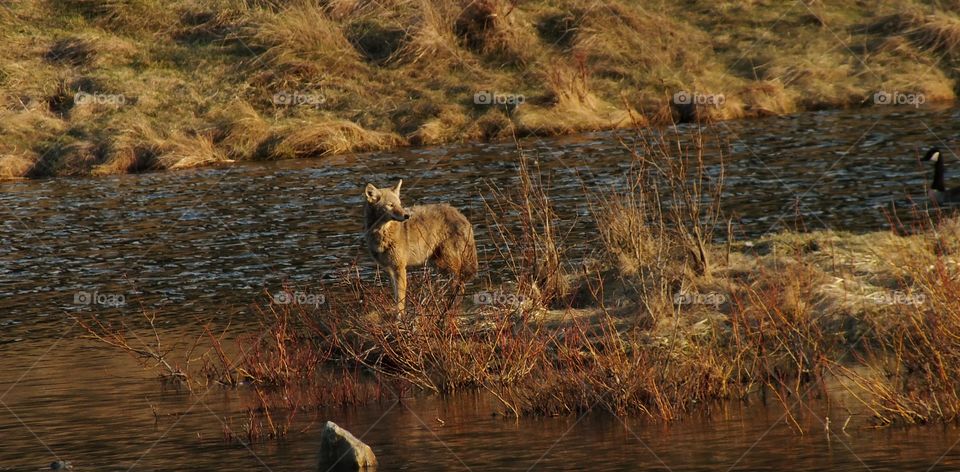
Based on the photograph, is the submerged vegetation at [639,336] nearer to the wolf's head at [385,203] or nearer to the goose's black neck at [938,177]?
the wolf's head at [385,203]

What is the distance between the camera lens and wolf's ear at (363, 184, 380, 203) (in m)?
15.8

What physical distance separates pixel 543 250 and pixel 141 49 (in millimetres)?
31554

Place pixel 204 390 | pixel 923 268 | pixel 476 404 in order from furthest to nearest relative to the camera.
→ pixel 204 390 → pixel 476 404 → pixel 923 268

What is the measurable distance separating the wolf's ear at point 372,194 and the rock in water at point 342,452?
4917mm

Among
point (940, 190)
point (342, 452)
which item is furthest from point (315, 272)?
point (940, 190)

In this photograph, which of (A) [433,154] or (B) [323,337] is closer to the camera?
(B) [323,337]

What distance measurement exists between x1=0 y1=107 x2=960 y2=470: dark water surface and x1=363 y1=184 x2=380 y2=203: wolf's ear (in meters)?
1.19

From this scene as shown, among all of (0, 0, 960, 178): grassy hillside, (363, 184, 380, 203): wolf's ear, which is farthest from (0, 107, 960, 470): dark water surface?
(0, 0, 960, 178): grassy hillside

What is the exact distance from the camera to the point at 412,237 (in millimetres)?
16266

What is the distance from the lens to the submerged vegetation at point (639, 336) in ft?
40.8

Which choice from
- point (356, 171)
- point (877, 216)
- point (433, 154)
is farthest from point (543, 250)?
point (433, 154)

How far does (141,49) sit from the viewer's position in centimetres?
4409

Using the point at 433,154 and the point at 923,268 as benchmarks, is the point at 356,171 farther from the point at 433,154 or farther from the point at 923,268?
the point at 923,268

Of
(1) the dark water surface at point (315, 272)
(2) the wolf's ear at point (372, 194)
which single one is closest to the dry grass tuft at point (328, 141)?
(1) the dark water surface at point (315, 272)
